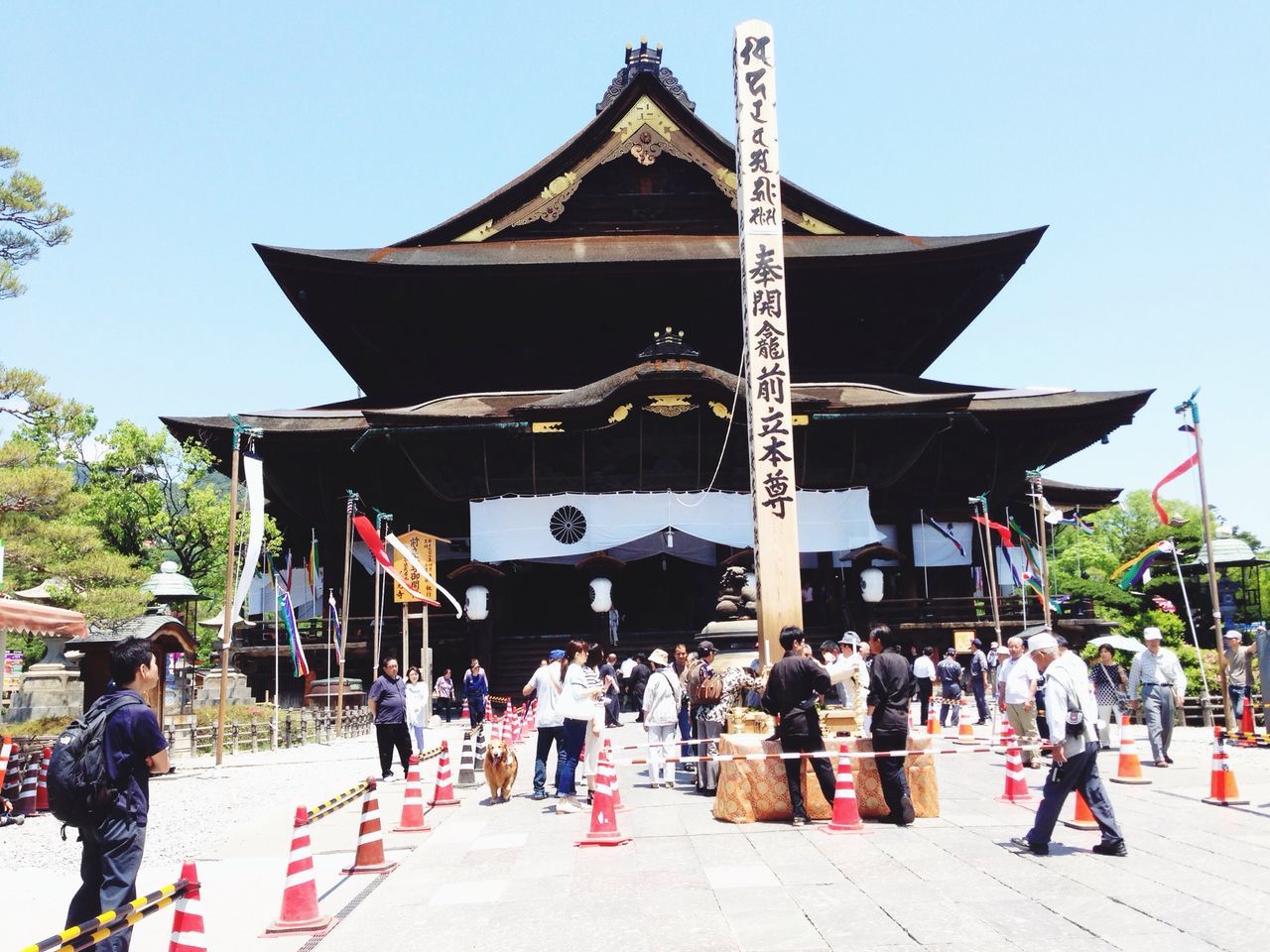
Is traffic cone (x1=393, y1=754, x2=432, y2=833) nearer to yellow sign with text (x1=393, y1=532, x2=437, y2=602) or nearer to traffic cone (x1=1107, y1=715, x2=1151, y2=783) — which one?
traffic cone (x1=1107, y1=715, x2=1151, y2=783)

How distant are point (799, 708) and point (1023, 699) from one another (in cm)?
550

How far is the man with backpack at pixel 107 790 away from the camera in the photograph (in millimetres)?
5090

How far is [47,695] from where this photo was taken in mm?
27953

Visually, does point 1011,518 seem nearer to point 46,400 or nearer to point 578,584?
point 578,584

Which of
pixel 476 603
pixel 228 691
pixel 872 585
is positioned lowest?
pixel 228 691

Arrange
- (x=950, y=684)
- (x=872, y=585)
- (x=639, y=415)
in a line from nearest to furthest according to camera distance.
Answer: (x=950, y=684), (x=872, y=585), (x=639, y=415)

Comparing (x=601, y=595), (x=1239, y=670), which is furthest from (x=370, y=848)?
(x=601, y=595)

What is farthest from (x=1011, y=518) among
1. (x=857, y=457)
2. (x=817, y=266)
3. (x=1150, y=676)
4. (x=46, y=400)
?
(x=46, y=400)

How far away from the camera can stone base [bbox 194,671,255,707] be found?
29.4 meters

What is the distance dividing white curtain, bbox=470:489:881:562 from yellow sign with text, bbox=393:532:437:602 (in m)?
2.50

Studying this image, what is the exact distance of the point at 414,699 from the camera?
17.9 metres

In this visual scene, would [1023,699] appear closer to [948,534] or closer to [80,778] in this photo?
[80,778]

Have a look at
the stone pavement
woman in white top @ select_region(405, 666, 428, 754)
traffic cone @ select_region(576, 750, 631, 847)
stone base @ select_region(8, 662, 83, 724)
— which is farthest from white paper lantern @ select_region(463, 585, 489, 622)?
traffic cone @ select_region(576, 750, 631, 847)

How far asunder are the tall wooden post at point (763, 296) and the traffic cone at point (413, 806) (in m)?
4.49
